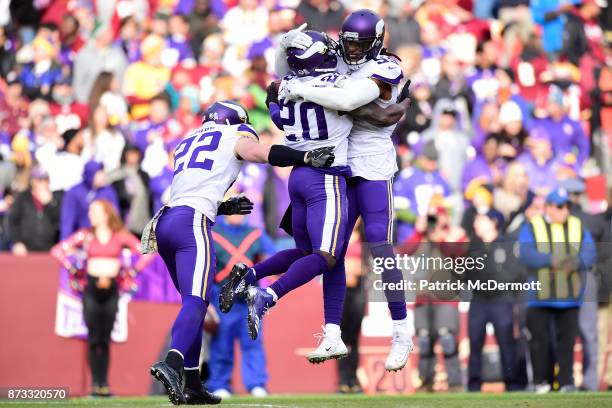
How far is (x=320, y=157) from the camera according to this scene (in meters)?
9.48

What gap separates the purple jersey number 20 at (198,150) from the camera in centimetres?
977

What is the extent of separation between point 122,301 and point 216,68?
13.4ft

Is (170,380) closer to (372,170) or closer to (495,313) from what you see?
(372,170)

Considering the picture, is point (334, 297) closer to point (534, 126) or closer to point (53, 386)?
point (53, 386)

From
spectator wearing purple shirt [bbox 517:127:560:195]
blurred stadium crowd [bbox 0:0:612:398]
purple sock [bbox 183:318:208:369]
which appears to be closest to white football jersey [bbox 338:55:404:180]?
purple sock [bbox 183:318:208:369]

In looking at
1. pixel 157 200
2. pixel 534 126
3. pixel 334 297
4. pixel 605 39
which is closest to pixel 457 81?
pixel 534 126

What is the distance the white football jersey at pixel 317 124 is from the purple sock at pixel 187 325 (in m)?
1.33

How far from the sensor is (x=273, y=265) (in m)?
10.0

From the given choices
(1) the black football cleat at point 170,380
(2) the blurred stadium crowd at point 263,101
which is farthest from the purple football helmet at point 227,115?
(2) the blurred stadium crowd at point 263,101

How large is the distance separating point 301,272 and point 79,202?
5739mm

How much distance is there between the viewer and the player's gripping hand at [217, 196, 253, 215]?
10.2 m

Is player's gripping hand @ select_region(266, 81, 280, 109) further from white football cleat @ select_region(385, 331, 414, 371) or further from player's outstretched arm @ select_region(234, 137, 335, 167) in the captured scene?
white football cleat @ select_region(385, 331, 414, 371)

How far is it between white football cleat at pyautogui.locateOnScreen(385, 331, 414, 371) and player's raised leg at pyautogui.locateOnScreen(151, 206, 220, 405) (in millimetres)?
1323

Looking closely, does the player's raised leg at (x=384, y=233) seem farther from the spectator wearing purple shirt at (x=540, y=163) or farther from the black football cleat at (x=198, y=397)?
the spectator wearing purple shirt at (x=540, y=163)
